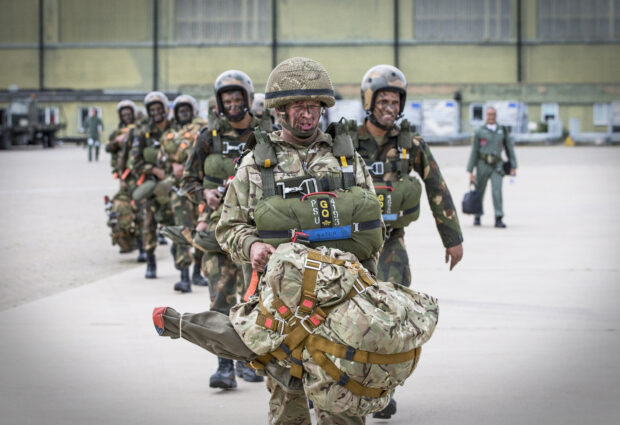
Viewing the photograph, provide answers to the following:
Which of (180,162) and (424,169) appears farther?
(180,162)

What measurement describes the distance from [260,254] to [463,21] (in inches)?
2156

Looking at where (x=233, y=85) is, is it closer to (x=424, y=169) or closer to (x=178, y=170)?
(x=424, y=169)

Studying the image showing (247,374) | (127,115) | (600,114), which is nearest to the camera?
(247,374)

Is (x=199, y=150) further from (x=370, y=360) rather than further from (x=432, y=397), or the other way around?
(x=370, y=360)

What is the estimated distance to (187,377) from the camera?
7129mm

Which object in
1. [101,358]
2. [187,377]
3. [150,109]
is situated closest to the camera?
[187,377]

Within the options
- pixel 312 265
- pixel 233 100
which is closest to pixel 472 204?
pixel 233 100

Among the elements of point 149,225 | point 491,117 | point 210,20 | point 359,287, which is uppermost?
point 210,20

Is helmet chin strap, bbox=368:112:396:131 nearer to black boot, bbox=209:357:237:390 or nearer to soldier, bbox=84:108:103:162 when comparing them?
black boot, bbox=209:357:237:390

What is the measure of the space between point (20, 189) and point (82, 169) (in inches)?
345

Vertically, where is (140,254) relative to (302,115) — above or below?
below

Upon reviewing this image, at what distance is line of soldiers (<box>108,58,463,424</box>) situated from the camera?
15.0 ft

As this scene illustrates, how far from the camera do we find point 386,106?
6473mm

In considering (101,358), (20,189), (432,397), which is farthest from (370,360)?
(20,189)
